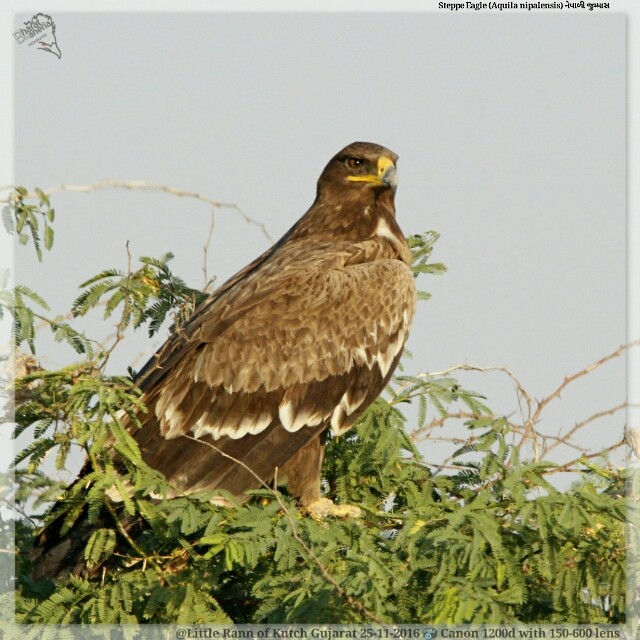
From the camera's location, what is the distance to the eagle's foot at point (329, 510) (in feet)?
17.3

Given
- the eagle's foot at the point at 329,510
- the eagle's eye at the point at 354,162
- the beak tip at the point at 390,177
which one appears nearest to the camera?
the eagle's foot at the point at 329,510

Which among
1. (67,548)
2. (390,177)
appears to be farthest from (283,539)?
(390,177)

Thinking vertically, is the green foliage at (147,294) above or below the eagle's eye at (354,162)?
below

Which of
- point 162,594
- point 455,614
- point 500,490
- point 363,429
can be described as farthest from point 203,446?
point 455,614

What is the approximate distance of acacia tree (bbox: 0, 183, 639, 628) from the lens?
3.91 m

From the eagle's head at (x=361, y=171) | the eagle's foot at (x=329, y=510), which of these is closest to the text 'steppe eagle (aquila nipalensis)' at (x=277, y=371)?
the eagle's foot at (x=329, y=510)

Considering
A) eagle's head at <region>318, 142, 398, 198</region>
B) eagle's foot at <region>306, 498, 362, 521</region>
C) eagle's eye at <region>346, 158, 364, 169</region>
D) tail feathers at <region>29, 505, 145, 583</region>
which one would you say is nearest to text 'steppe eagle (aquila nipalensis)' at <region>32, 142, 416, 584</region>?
eagle's foot at <region>306, 498, 362, 521</region>

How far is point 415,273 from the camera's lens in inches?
248

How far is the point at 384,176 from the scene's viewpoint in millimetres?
6340

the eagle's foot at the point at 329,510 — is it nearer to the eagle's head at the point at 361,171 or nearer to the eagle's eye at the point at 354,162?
the eagle's head at the point at 361,171

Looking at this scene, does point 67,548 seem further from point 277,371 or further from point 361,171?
point 361,171

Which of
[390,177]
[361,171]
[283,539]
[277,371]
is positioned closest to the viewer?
[283,539]

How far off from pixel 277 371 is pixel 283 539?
5.11ft

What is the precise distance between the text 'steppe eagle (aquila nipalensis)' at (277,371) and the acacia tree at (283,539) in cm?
56
